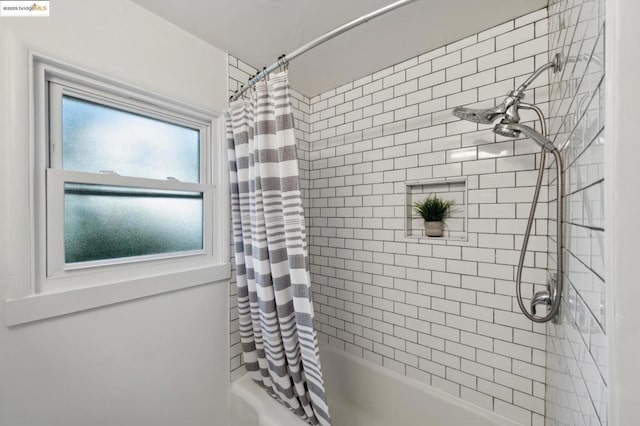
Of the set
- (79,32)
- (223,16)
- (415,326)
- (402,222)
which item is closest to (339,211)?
(402,222)

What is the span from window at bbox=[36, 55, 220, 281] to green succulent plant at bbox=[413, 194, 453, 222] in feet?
4.33

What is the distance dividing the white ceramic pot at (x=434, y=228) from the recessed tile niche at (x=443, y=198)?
27 millimetres

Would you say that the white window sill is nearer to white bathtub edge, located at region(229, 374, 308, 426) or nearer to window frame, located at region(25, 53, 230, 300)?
window frame, located at region(25, 53, 230, 300)

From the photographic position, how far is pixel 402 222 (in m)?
1.62

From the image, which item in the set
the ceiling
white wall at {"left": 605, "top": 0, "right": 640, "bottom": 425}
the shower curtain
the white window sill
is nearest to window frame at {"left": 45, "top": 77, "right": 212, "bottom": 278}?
the white window sill

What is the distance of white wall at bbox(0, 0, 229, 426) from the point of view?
869 mm

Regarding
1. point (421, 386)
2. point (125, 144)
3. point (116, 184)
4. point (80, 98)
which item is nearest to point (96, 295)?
point (116, 184)

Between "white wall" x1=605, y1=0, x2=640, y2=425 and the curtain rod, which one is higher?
the curtain rod

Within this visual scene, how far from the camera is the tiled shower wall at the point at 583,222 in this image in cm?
42

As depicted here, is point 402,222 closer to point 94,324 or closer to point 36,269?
point 94,324

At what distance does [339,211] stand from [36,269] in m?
1.59

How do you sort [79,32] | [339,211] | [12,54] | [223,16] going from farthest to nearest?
[339,211] < [223,16] < [79,32] < [12,54]

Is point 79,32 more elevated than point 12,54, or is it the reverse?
point 79,32

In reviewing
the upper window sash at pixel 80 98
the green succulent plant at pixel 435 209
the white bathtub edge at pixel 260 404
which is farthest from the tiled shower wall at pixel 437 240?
the upper window sash at pixel 80 98
